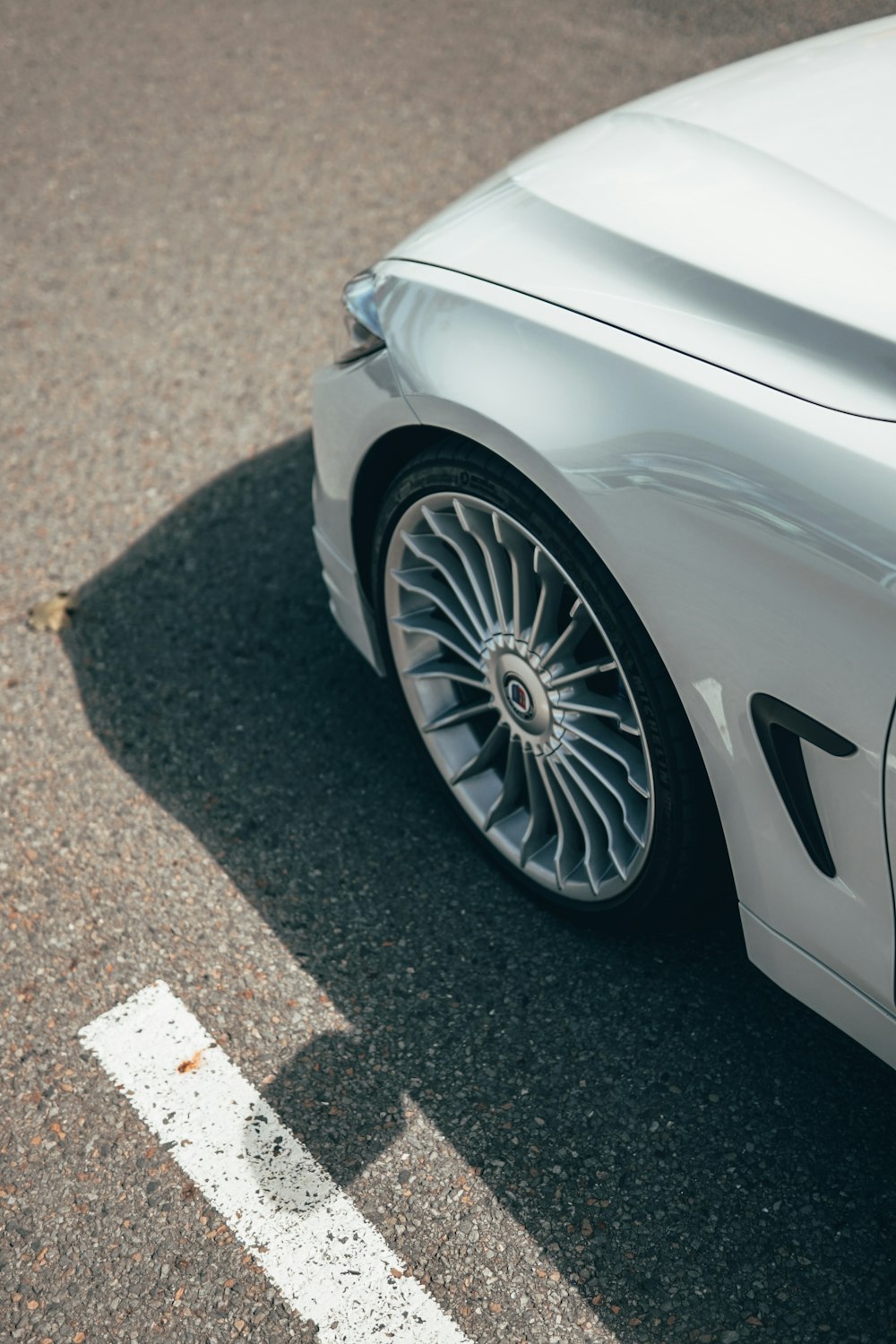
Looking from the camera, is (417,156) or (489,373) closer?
(489,373)

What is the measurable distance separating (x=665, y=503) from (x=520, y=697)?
65 centimetres

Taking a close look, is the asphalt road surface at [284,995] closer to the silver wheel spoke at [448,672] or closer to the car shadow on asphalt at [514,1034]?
the car shadow on asphalt at [514,1034]

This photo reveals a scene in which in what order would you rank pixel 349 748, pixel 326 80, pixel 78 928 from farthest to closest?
pixel 326 80, pixel 349 748, pixel 78 928

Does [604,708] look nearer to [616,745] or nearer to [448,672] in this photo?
[616,745]

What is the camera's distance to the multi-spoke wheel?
79.0 inches

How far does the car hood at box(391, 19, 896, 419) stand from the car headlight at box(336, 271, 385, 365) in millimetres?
121

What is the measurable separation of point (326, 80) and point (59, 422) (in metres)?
2.71

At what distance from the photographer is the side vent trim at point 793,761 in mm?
1676

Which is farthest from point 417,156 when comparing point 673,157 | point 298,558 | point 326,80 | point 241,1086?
point 241,1086

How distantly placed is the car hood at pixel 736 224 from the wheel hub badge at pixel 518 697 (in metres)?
0.71

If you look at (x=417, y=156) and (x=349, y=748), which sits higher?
(x=417, y=156)

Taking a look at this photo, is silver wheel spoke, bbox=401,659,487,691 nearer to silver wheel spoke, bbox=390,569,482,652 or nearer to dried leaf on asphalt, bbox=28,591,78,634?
silver wheel spoke, bbox=390,569,482,652

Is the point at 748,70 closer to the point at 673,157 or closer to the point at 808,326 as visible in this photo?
the point at 673,157

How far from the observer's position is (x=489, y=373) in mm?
2037
